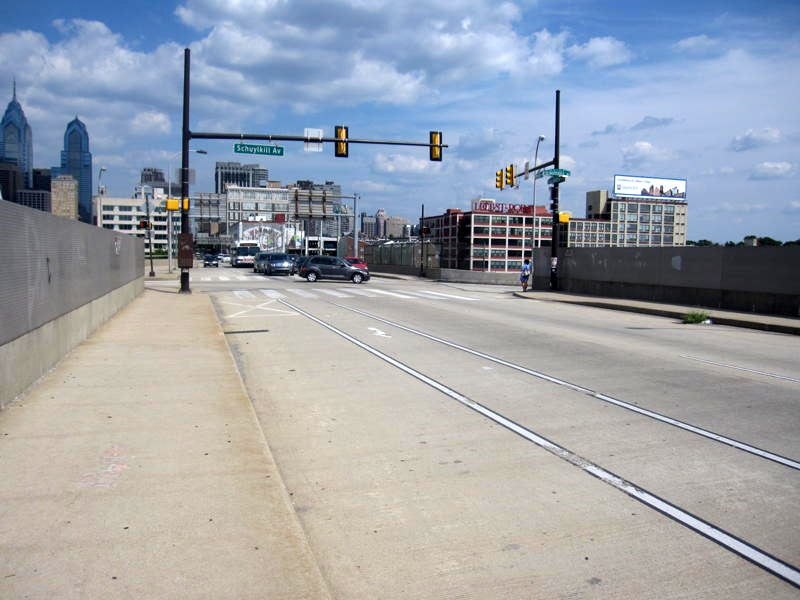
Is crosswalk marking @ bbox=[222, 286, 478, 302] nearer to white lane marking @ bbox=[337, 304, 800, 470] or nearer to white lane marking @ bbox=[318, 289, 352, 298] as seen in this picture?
white lane marking @ bbox=[318, 289, 352, 298]

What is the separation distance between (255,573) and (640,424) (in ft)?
17.1

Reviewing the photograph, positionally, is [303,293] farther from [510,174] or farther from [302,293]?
[510,174]

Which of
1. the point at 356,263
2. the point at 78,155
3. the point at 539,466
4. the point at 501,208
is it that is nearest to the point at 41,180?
the point at 78,155

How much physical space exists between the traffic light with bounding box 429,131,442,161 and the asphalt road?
52.2 ft

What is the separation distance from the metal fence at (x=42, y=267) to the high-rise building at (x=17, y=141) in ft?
51.5

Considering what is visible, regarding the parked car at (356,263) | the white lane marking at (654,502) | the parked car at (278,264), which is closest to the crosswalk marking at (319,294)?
the parked car at (356,263)

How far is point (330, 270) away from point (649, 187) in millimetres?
97022

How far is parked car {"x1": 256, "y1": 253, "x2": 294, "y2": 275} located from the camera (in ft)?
170

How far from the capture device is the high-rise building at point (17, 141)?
3104cm

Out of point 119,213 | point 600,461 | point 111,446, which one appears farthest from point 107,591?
point 119,213

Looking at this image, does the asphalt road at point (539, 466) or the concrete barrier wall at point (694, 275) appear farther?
the concrete barrier wall at point (694, 275)

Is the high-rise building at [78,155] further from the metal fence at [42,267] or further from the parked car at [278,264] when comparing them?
the metal fence at [42,267]

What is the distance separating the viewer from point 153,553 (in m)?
4.32

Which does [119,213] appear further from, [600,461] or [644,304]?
[600,461]
